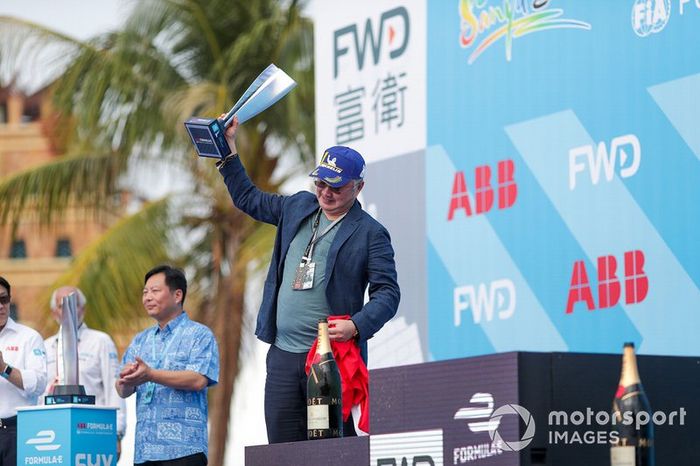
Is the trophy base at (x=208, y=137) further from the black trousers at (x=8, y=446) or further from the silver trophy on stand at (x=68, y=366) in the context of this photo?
the black trousers at (x=8, y=446)

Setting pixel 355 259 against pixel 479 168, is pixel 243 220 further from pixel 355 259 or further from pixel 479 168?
pixel 355 259

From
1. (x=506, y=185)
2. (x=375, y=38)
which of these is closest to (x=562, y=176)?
(x=506, y=185)

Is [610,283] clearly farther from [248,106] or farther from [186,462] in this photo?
[248,106]

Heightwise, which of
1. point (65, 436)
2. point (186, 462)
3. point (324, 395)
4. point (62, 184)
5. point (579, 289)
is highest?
point (62, 184)

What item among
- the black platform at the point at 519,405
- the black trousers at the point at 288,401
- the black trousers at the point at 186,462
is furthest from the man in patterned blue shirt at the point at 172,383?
the black platform at the point at 519,405

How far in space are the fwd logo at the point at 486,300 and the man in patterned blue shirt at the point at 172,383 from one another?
1681mm

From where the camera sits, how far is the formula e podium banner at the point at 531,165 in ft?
21.1

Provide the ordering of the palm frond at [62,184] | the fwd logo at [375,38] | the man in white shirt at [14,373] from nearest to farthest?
1. the man in white shirt at [14,373]
2. the fwd logo at [375,38]
3. the palm frond at [62,184]

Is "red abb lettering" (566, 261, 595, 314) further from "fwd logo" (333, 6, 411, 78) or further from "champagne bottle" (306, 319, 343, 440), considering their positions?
"champagne bottle" (306, 319, 343, 440)

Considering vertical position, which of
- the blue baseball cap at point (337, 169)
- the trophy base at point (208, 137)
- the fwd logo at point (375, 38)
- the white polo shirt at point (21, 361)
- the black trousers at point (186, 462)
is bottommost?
the black trousers at point (186, 462)

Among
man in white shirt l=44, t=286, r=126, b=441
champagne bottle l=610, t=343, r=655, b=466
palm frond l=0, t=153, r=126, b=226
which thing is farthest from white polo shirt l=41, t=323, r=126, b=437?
palm frond l=0, t=153, r=126, b=226

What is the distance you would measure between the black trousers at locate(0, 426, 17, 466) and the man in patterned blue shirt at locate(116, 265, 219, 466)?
71 centimetres

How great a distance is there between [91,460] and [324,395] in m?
1.34

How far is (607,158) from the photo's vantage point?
669cm
